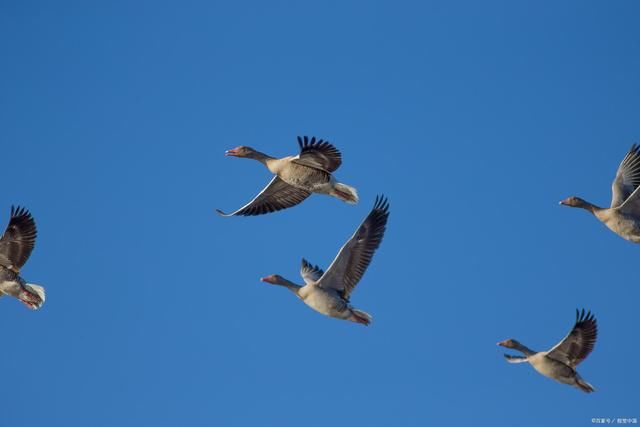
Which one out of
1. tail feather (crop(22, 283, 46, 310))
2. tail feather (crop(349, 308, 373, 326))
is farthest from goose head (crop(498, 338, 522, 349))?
tail feather (crop(22, 283, 46, 310))

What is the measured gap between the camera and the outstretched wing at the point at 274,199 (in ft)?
68.4

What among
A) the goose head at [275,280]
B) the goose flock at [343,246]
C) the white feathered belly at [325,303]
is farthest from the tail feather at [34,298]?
the white feathered belly at [325,303]

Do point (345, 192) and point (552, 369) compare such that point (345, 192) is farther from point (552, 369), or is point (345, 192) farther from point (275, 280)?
point (552, 369)

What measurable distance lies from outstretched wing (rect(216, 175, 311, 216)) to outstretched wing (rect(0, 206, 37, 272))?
150 inches

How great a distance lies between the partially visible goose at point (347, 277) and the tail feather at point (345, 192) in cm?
54

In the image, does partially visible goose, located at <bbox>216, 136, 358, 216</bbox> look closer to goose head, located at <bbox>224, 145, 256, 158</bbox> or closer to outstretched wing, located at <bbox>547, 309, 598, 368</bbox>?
goose head, located at <bbox>224, 145, 256, 158</bbox>

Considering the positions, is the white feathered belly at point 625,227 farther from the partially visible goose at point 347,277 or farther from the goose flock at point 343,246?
the partially visible goose at point 347,277

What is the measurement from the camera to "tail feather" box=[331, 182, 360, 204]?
19297 mm

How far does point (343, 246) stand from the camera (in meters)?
18.4

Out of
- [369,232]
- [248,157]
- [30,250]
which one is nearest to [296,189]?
[248,157]

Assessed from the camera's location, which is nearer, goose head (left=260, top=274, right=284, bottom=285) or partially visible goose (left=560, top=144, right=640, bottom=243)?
goose head (left=260, top=274, right=284, bottom=285)

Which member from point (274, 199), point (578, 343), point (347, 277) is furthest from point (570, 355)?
point (274, 199)

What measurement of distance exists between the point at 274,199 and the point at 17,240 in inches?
191

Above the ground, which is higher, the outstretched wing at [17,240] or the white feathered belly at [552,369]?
the white feathered belly at [552,369]
